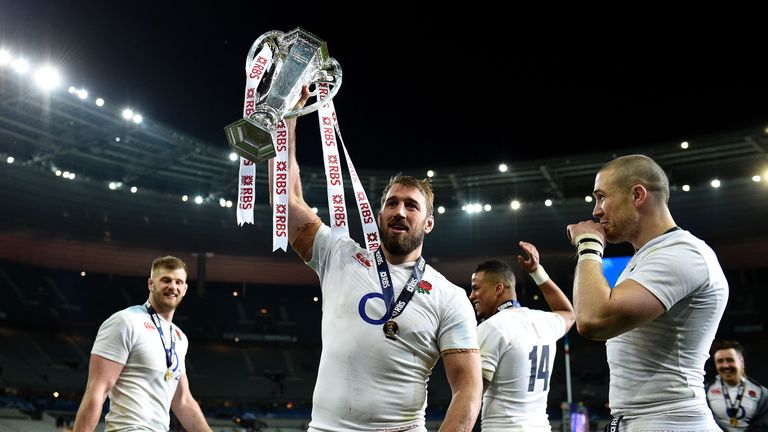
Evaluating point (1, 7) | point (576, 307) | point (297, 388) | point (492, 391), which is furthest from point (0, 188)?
point (576, 307)

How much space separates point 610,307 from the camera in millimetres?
2520

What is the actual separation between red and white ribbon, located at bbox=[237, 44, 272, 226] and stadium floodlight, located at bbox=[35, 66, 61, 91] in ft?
56.5

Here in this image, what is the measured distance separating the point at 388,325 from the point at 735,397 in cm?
516

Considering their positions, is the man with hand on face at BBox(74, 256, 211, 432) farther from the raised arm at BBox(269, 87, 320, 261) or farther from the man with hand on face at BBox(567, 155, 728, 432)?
the man with hand on face at BBox(567, 155, 728, 432)

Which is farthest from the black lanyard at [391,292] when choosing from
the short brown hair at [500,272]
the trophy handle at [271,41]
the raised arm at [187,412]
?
the raised arm at [187,412]

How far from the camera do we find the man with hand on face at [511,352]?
4.42 m

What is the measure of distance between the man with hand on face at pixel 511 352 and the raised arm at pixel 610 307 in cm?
174

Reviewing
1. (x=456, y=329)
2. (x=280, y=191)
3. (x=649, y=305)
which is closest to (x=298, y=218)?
(x=280, y=191)

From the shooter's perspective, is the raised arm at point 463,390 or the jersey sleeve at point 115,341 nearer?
the raised arm at point 463,390

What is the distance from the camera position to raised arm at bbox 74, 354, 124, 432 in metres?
4.20

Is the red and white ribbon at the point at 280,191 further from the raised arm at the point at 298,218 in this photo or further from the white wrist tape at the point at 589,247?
the white wrist tape at the point at 589,247

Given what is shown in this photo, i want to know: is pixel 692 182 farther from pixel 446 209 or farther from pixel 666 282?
pixel 666 282

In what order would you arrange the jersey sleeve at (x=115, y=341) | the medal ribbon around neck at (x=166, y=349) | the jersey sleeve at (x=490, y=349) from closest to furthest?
the jersey sleeve at (x=490, y=349), the jersey sleeve at (x=115, y=341), the medal ribbon around neck at (x=166, y=349)

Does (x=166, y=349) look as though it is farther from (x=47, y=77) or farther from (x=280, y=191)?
(x=47, y=77)
